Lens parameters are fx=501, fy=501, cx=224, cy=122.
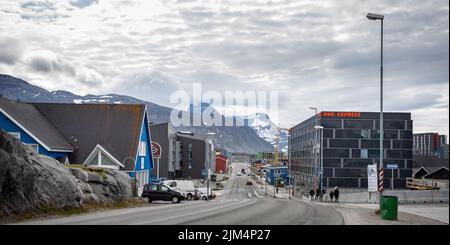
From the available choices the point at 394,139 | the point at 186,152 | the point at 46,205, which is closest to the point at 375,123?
the point at 394,139

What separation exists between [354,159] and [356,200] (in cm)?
5476

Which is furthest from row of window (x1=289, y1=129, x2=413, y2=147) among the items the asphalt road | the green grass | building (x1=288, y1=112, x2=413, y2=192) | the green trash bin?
the green trash bin

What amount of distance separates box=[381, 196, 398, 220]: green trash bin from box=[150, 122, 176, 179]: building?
81.4 metres

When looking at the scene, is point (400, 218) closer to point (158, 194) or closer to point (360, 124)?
point (158, 194)

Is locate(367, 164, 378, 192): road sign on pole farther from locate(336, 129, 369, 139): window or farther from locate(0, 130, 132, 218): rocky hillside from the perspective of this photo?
locate(336, 129, 369, 139): window

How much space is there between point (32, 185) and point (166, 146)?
9317 centimetres

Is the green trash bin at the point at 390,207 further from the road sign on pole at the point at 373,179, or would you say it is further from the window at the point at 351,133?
the window at the point at 351,133

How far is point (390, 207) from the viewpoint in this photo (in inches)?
942
